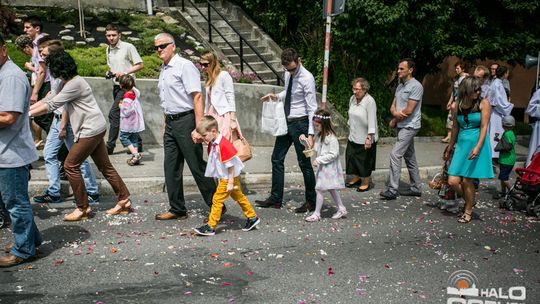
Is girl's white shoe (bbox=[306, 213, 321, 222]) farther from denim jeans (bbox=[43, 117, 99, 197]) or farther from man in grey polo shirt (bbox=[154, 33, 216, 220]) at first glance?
denim jeans (bbox=[43, 117, 99, 197])

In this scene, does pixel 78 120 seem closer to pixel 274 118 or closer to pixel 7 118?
pixel 7 118

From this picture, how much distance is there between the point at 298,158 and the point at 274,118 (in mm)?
599

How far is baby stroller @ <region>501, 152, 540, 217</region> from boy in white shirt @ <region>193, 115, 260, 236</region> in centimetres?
377

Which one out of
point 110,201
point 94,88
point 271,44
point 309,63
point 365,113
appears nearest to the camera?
point 110,201

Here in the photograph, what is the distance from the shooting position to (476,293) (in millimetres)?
4988

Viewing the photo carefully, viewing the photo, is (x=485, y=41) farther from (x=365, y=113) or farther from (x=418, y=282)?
(x=418, y=282)

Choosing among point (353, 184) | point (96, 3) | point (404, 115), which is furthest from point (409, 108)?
point (96, 3)

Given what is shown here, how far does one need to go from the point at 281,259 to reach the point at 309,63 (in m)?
8.22

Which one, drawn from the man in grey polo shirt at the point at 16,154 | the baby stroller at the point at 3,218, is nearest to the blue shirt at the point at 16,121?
the man in grey polo shirt at the point at 16,154

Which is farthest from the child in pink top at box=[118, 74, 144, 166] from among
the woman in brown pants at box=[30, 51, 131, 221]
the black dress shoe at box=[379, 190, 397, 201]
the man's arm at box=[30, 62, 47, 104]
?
the black dress shoe at box=[379, 190, 397, 201]

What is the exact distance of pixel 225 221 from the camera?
272 inches

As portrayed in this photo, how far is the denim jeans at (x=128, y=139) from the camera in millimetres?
9219

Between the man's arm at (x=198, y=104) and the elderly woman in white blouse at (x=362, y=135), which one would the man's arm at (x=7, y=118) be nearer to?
the man's arm at (x=198, y=104)

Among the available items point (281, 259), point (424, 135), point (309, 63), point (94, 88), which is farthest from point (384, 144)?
point (281, 259)
